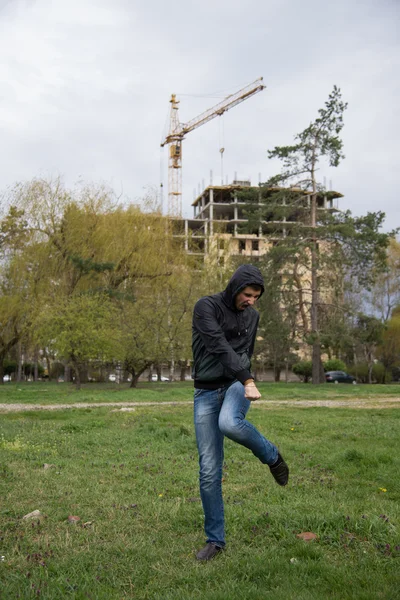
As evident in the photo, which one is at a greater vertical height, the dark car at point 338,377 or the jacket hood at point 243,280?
the jacket hood at point 243,280

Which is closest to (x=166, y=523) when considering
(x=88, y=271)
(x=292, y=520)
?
(x=292, y=520)

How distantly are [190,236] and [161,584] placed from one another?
36893mm

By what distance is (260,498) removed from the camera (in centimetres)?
556

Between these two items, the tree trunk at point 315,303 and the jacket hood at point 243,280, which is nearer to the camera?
the jacket hood at point 243,280

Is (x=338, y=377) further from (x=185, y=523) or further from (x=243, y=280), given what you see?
(x=243, y=280)

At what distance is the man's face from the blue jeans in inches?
23.1

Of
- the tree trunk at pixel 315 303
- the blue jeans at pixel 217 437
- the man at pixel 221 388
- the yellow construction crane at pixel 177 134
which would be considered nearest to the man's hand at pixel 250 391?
the man at pixel 221 388

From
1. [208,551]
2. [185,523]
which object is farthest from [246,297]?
[185,523]

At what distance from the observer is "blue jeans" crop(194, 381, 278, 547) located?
4141mm

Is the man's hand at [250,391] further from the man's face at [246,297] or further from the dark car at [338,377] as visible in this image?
the dark car at [338,377]

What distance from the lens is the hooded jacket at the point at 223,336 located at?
13.8ft

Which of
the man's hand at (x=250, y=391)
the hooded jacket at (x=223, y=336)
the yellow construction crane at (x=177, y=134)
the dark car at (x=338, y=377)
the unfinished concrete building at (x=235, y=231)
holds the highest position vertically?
the yellow construction crane at (x=177, y=134)

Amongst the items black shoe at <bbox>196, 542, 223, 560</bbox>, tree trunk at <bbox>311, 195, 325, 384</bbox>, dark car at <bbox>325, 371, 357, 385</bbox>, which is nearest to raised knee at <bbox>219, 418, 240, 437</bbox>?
black shoe at <bbox>196, 542, 223, 560</bbox>

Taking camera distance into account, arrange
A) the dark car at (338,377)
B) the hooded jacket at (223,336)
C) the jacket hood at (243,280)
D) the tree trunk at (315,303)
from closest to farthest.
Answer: the hooded jacket at (223,336) → the jacket hood at (243,280) → the tree trunk at (315,303) → the dark car at (338,377)
